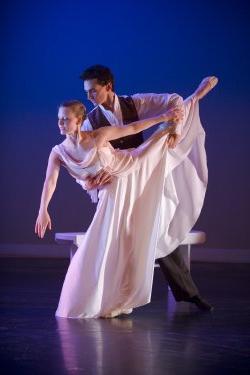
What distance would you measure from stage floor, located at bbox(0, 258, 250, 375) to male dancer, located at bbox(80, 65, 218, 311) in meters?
0.11

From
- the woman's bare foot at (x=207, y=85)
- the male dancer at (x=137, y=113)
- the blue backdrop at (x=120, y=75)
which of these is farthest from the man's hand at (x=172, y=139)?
the blue backdrop at (x=120, y=75)

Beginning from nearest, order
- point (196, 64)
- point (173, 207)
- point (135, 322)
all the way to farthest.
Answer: point (135, 322) → point (173, 207) → point (196, 64)

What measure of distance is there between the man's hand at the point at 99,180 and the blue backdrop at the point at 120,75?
292 centimetres

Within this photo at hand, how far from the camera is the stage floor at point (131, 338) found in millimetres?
2395

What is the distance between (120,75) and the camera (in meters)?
6.31

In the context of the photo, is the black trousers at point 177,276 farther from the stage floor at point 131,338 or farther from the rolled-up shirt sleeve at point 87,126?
the rolled-up shirt sleeve at point 87,126

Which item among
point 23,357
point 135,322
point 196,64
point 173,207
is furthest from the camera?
point 196,64

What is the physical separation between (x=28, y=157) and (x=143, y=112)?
287cm

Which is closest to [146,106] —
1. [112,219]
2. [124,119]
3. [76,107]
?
[124,119]

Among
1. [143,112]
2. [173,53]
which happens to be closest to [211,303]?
[143,112]

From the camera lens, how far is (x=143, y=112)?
12.6 ft

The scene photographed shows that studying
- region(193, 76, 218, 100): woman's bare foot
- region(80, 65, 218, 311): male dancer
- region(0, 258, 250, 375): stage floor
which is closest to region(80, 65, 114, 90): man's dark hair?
region(80, 65, 218, 311): male dancer

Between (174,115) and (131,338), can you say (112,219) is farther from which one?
(131,338)

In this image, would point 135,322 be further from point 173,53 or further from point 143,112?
point 173,53
